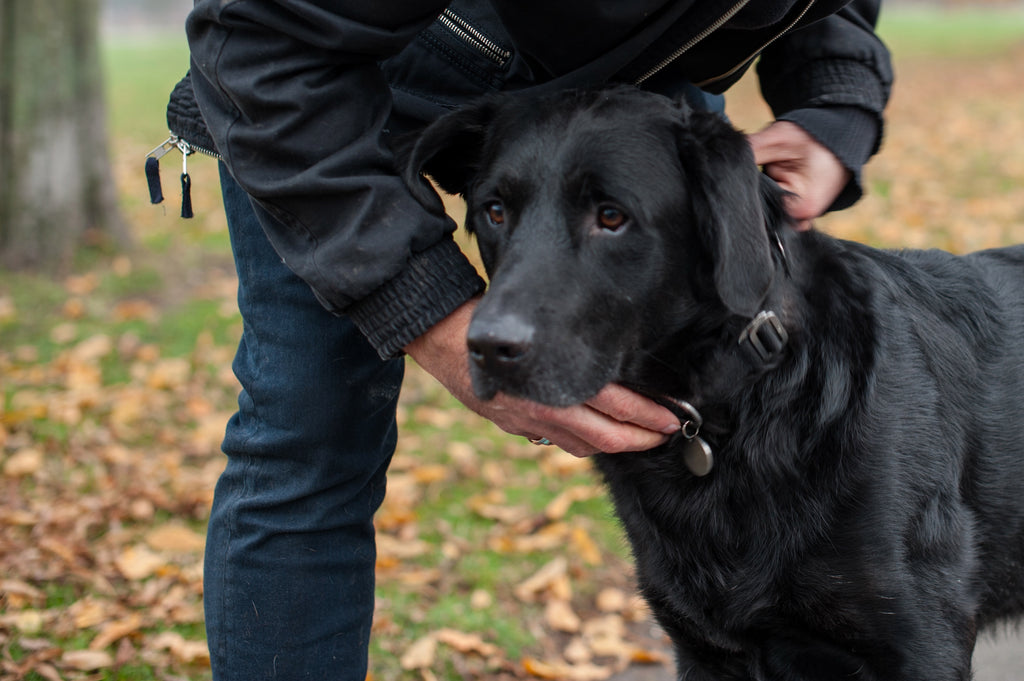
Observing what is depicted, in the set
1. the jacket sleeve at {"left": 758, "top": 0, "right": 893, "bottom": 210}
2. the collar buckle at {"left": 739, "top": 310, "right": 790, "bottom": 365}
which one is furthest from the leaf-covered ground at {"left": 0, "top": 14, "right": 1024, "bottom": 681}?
the jacket sleeve at {"left": 758, "top": 0, "right": 893, "bottom": 210}

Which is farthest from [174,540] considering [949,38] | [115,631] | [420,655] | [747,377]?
[949,38]

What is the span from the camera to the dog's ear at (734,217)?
1.90 meters

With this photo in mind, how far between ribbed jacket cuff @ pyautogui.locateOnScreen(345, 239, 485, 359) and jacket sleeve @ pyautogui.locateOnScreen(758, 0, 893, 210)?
938mm

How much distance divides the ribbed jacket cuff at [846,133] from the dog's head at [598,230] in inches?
13.1

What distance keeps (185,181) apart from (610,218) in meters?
0.97

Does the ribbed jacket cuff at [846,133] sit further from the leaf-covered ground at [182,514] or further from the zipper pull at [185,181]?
the leaf-covered ground at [182,514]

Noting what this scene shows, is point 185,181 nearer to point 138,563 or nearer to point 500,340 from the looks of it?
point 500,340

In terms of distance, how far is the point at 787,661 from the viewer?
214 cm

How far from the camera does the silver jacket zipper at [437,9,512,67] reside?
2.11 m

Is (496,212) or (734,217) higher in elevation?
(734,217)

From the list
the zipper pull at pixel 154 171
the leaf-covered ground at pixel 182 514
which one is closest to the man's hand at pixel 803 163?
the zipper pull at pixel 154 171

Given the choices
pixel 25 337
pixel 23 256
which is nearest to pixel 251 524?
pixel 25 337

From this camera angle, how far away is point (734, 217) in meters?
1.92

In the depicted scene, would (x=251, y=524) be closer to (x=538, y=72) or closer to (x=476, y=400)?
(x=476, y=400)
